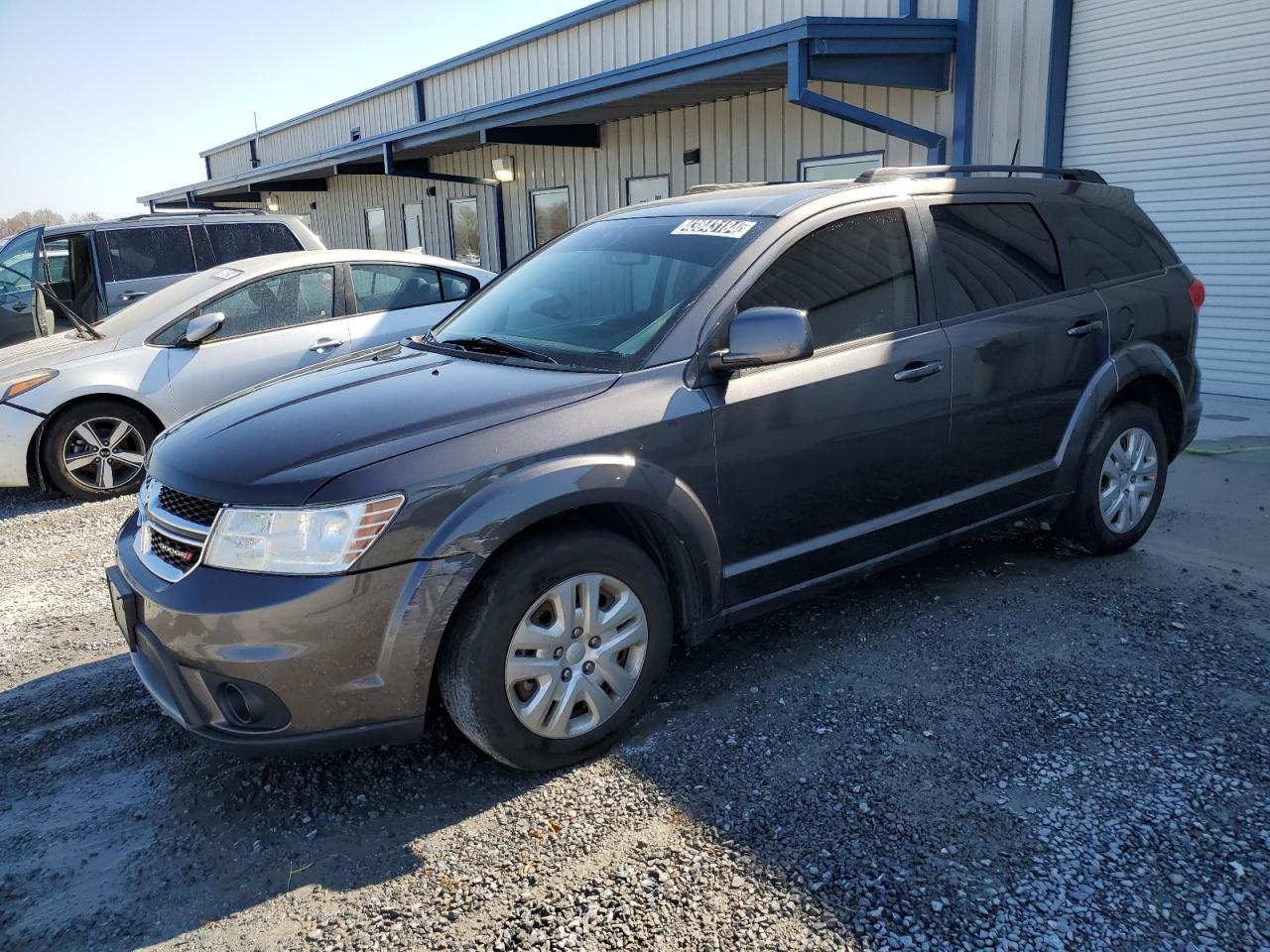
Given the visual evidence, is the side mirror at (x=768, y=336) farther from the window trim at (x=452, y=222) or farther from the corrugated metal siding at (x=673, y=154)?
the window trim at (x=452, y=222)

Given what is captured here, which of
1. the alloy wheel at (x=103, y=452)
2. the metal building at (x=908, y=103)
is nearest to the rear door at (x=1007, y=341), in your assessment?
the metal building at (x=908, y=103)

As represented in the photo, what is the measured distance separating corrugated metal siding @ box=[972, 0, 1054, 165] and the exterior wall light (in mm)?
8778

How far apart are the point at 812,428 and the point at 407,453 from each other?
1.48 metres

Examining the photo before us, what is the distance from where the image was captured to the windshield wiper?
3443mm

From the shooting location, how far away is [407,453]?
2752 millimetres

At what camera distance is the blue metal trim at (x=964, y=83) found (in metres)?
8.60

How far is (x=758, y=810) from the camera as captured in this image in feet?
9.28

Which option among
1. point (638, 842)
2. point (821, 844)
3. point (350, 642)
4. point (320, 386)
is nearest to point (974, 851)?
point (821, 844)

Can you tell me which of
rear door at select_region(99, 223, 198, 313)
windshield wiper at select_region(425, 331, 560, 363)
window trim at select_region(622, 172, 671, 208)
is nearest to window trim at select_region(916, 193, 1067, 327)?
windshield wiper at select_region(425, 331, 560, 363)

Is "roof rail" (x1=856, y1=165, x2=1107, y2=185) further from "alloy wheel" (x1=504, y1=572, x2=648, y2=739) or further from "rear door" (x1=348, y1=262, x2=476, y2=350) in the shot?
"rear door" (x1=348, y1=262, x2=476, y2=350)

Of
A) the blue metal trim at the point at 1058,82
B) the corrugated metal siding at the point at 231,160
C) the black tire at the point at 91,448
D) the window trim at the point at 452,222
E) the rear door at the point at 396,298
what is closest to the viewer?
the black tire at the point at 91,448

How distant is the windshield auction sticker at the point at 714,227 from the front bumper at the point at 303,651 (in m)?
1.64

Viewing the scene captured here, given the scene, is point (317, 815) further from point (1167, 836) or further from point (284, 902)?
point (1167, 836)

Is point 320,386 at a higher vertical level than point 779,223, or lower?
lower
